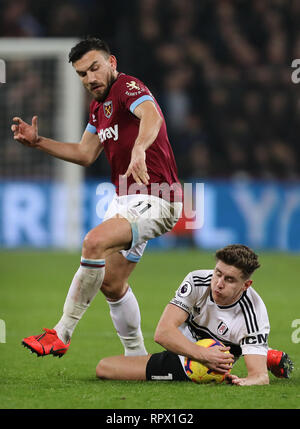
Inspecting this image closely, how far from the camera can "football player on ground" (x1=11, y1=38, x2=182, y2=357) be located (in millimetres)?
4898

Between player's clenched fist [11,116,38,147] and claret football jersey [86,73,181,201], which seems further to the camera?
player's clenched fist [11,116,38,147]

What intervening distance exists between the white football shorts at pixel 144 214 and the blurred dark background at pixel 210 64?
11.7 m

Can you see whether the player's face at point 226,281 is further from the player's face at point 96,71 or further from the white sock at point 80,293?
the player's face at point 96,71

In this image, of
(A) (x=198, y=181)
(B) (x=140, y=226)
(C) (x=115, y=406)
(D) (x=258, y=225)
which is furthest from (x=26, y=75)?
(C) (x=115, y=406)

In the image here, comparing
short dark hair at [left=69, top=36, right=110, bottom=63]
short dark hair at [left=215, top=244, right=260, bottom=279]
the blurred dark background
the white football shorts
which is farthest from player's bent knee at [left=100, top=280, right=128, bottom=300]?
the blurred dark background

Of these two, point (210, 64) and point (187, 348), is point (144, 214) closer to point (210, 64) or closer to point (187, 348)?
point (187, 348)

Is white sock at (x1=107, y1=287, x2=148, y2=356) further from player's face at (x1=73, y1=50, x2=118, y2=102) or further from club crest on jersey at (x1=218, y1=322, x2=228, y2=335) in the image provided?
player's face at (x1=73, y1=50, x2=118, y2=102)

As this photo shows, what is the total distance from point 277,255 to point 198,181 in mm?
2414

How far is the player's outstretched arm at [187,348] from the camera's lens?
4762 mm

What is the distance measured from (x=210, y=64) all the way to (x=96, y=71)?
44.6 feet

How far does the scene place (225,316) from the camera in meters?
5.02

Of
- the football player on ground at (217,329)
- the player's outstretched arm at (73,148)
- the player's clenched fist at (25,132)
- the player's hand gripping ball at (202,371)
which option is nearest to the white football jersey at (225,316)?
the football player on ground at (217,329)
